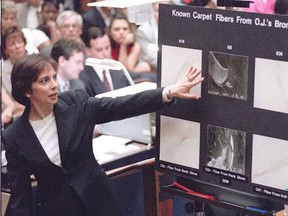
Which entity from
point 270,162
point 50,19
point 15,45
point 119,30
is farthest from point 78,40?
point 270,162

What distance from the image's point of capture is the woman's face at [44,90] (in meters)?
4.38

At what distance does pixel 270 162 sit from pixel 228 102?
35cm

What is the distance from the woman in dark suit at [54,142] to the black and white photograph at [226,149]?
39cm

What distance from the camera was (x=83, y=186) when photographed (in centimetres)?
445

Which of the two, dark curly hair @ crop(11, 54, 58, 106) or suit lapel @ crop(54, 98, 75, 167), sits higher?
dark curly hair @ crop(11, 54, 58, 106)

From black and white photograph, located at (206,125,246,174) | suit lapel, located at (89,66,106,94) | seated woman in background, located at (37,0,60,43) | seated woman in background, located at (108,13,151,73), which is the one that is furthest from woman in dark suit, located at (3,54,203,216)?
seated woman in background, located at (108,13,151,73)

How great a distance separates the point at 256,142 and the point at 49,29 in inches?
228

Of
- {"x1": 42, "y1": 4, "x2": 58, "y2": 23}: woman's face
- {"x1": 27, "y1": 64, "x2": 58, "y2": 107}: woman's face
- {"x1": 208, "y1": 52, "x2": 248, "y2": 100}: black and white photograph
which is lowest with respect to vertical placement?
{"x1": 42, "y1": 4, "x2": 58, "y2": 23}: woman's face

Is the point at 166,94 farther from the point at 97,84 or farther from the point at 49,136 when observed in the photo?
the point at 97,84

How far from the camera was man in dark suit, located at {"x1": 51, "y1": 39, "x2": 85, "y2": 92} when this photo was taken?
23.7 feet

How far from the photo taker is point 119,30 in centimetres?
965

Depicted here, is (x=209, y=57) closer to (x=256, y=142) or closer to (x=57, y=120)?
(x=256, y=142)

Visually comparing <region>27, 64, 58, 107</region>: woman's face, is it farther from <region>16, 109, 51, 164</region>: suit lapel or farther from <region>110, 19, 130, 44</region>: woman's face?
<region>110, 19, 130, 44</region>: woman's face

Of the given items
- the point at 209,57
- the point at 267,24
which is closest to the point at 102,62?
the point at 209,57
